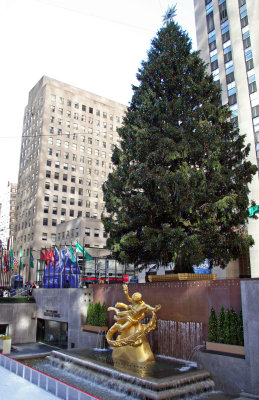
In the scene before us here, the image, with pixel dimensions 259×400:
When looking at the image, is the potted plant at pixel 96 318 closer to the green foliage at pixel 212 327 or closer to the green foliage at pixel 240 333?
the green foliage at pixel 212 327

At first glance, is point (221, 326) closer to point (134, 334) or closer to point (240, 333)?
point (240, 333)

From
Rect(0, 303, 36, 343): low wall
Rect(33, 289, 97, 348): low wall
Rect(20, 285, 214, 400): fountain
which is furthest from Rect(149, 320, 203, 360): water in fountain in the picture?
Rect(0, 303, 36, 343): low wall

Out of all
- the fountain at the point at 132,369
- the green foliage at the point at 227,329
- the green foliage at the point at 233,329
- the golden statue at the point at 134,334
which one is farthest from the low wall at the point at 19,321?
the green foliage at the point at 233,329

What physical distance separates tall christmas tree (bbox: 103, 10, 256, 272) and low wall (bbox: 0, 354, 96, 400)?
7.22m

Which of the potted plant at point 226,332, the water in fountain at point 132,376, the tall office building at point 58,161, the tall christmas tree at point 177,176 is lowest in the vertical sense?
the water in fountain at point 132,376

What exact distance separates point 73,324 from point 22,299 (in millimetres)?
8087

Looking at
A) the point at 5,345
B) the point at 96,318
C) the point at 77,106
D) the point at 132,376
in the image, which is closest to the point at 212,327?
the point at 132,376

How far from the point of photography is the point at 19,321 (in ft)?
89.6

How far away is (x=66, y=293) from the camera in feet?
77.3

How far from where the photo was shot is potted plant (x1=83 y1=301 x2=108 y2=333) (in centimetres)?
1927

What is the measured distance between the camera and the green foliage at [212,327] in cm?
1300

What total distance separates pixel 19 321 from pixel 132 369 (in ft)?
57.1

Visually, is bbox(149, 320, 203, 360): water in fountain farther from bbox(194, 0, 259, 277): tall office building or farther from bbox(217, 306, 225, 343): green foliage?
bbox(194, 0, 259, 277): tall office building

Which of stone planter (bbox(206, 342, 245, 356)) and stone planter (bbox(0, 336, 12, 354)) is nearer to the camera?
stone planter (bbox(206, 342, 245, 356))
